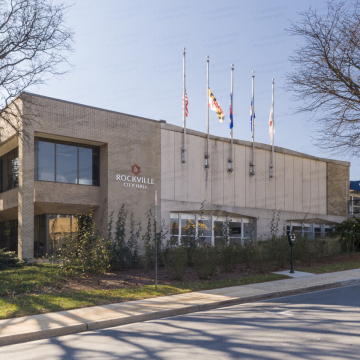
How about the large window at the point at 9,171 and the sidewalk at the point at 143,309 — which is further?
the large window at the point at 9,171

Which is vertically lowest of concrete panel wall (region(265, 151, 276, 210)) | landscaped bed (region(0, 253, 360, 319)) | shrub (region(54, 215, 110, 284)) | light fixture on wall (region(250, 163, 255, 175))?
landscaped bed (region(0, 253, 360, 319))

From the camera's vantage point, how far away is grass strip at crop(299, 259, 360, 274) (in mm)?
16984

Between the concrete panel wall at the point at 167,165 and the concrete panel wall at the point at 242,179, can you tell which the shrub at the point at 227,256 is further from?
the concrete panel wall at the point at 242,179

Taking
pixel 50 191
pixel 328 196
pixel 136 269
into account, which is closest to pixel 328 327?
pixel 136 269

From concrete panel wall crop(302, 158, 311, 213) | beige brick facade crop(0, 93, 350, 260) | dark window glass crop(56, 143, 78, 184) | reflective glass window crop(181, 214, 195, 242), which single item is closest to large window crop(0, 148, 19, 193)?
beige brick facade crop(0, 93, 350, 260)

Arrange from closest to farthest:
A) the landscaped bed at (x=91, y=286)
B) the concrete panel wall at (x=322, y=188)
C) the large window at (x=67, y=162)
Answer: the landscaped bed at (x=91, y=286) < the large window at (x=67, y=162) < the concrete panel wall at (x=322, y=188)

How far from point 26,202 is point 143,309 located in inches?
464

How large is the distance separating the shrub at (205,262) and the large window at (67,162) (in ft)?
31.8

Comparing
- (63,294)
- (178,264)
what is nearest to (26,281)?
(63,294)

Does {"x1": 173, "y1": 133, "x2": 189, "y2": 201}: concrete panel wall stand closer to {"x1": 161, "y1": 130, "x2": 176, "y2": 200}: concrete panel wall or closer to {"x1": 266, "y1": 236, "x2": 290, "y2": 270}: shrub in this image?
{"x1": 161, "y1": 130, "x2": 176, "y2": 200}: concrete panel wall

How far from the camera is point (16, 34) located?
1573 centimetres

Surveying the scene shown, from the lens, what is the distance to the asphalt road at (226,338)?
652cm

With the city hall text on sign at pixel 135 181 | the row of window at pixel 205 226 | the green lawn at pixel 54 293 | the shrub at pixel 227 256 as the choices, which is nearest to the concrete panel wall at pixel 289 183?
the row of window at pixel 205 226

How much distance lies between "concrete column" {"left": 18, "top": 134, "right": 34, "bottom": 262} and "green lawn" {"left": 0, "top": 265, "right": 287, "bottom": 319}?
165 inches
